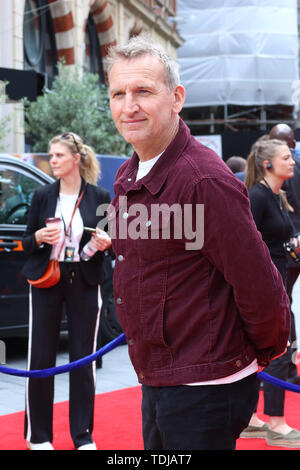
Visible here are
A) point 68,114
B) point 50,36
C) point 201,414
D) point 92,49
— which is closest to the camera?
point 201,414

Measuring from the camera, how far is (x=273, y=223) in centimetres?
502

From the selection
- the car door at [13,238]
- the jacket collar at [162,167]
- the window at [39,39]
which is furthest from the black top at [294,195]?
the window at [39,39]

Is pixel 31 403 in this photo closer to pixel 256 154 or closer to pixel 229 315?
pixel 256 154

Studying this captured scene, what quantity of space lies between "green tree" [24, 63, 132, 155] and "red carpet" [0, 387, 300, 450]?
16.1 metres

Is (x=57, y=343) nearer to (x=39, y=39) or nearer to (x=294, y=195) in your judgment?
(x=294, y=195)

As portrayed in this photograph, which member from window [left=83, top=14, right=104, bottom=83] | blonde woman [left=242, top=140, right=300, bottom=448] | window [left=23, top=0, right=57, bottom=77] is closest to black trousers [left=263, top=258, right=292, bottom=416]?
blonde woman [left=242, top=140, right=300, bottom=448]

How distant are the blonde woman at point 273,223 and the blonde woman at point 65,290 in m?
1.05

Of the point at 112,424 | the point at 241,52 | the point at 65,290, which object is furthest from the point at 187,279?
the point at 241,52

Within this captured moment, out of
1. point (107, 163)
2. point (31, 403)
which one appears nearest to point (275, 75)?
point (107, 163)

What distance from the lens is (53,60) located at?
955 inches

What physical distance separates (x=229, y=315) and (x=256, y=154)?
10.2 feet

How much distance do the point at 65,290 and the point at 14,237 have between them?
2566 mm

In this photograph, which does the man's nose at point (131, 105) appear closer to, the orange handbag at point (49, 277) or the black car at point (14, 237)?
the orange handbag at point (49, 277)

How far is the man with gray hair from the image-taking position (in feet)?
7.34
